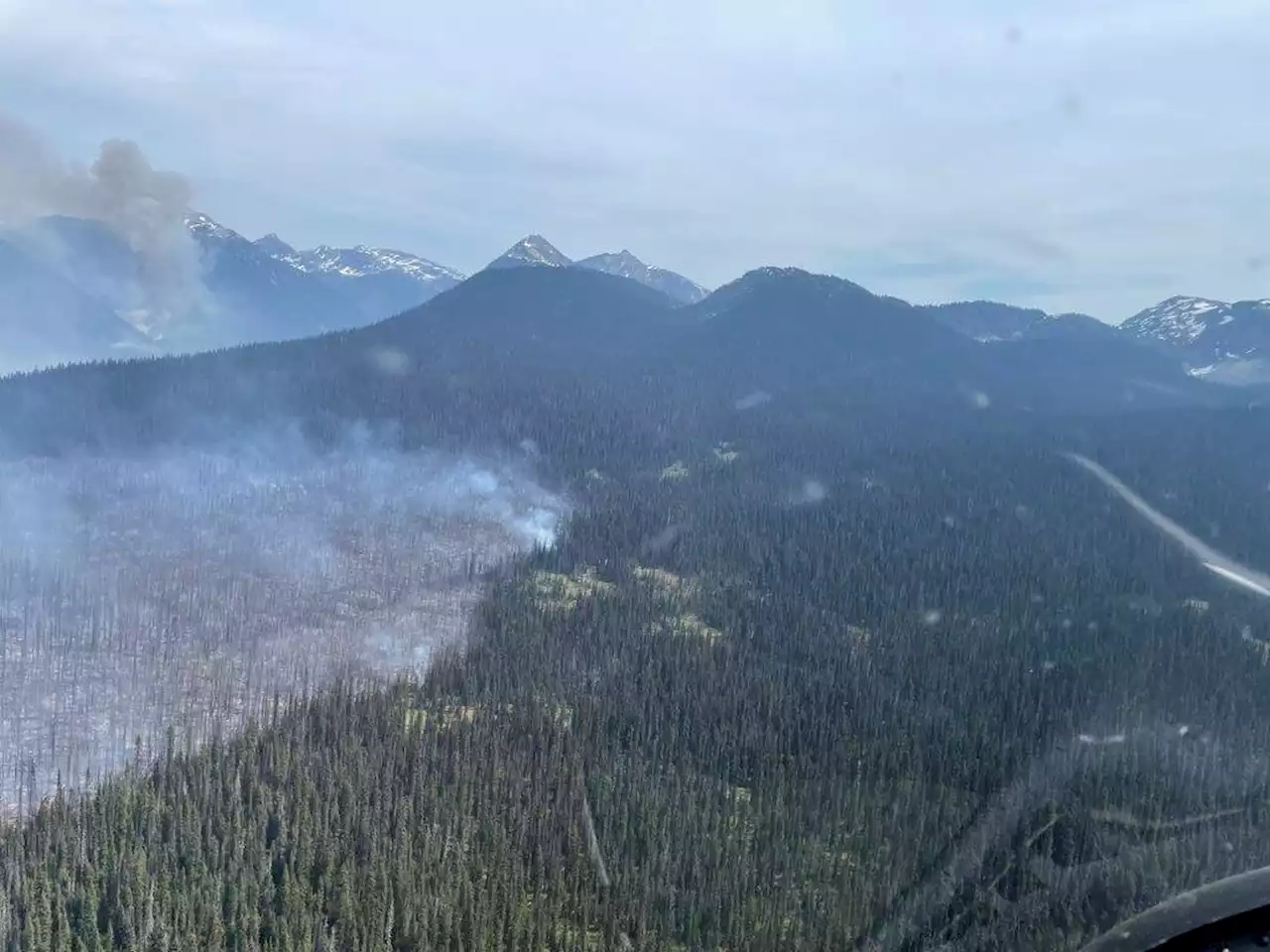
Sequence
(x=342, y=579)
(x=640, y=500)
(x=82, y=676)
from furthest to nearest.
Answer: (x=640, y=500) < (x=342, y=579) < (x=82, y=676)

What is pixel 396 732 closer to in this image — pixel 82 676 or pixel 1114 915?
pixel 82 676

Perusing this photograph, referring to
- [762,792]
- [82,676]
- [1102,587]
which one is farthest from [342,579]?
[1102,587]

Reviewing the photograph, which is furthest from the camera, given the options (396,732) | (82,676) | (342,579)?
(342,579)

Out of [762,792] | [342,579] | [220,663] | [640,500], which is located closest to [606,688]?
[762,792]

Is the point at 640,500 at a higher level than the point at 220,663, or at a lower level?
higher

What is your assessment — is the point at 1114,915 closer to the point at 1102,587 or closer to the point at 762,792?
the point at 762,792

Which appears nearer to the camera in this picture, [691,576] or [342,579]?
[342,579]
